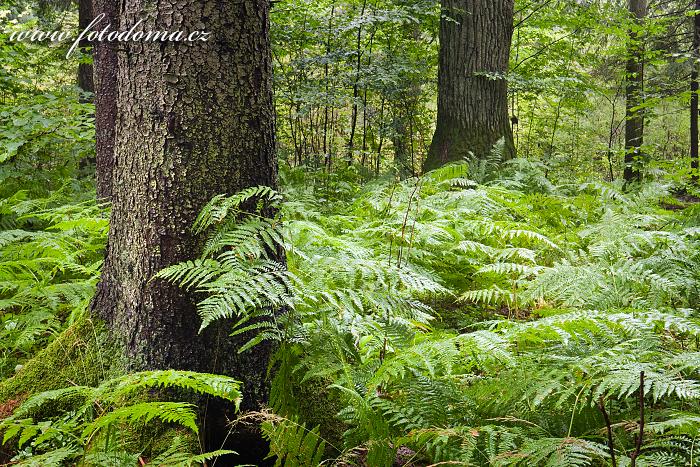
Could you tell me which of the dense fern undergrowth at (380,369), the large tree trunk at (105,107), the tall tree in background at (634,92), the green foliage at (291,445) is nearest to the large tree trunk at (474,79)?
the tall tree in background at (634,92)

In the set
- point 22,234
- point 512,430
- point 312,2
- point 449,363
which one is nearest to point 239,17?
point 449,363

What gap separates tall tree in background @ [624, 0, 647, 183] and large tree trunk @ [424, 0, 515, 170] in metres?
2.32

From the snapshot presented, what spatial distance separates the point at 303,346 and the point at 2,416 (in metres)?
1.29

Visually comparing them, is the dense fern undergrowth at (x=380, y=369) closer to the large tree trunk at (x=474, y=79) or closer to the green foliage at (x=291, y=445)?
the green foliage at (x=291, y=445)

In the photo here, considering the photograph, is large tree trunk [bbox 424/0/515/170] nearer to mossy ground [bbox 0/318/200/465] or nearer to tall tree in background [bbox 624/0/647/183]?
tall tree in background [bbox 624/0/647/183]

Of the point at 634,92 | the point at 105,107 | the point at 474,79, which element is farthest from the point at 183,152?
the point at 634,92

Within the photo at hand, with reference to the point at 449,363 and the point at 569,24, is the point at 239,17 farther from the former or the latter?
the point at 569,24

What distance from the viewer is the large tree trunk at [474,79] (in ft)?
23.3

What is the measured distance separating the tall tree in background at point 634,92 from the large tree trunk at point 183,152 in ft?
25.0

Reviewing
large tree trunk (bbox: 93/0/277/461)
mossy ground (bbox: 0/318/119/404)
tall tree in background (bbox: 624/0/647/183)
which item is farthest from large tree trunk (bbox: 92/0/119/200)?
tall tree in background (bbox: 624/0/647/183)

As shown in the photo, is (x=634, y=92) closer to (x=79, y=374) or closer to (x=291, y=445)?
(x=291, y=445)

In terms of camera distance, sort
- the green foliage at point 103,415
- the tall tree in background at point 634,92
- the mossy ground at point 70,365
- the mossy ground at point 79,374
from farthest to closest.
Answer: the tall tree in background at point 634,92, the mossy ground at point 70,365, the mossy ground at point 79,374, the green foliage at point 103,415

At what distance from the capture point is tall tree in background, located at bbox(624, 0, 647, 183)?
9273 millimetres

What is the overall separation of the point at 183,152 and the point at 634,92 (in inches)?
399
